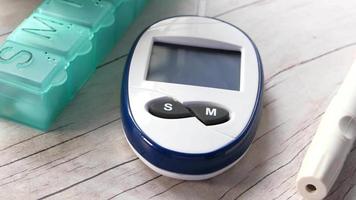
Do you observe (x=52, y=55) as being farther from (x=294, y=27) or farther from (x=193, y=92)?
(x=294, y=27)

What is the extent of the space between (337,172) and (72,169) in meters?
0.17

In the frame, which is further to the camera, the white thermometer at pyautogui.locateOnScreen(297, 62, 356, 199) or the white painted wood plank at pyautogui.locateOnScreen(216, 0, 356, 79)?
the white painted wood plank at pyautogui.locateOnScreen(216, 0, 356, 79)

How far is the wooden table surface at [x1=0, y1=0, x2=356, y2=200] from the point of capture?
375 mm

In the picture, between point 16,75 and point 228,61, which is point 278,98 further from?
point 16,75

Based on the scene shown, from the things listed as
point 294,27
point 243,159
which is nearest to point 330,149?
point 243,159

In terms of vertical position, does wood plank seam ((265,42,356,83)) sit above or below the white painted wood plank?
below

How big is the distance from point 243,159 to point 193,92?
0.18 feet

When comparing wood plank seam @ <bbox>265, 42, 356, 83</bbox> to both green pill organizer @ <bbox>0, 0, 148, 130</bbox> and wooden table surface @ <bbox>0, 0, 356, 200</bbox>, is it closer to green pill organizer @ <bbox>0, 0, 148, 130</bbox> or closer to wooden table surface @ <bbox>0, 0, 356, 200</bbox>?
wooden table surface @ <bbox>0, 0, 356, 200</bbox>

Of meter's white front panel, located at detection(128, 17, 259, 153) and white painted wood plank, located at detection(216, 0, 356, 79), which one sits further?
white painted wood plank, located at detection(216, 0, 356, 79)

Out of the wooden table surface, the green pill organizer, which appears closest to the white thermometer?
the wooden table surface

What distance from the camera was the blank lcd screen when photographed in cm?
41

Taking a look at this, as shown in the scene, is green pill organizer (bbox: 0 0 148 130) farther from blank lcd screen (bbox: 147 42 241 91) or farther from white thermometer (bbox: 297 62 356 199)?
white thermometer (bbox: 297 62 356 199)

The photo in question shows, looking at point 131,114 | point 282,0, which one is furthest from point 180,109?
point 282,0

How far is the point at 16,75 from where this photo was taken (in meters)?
0.39
